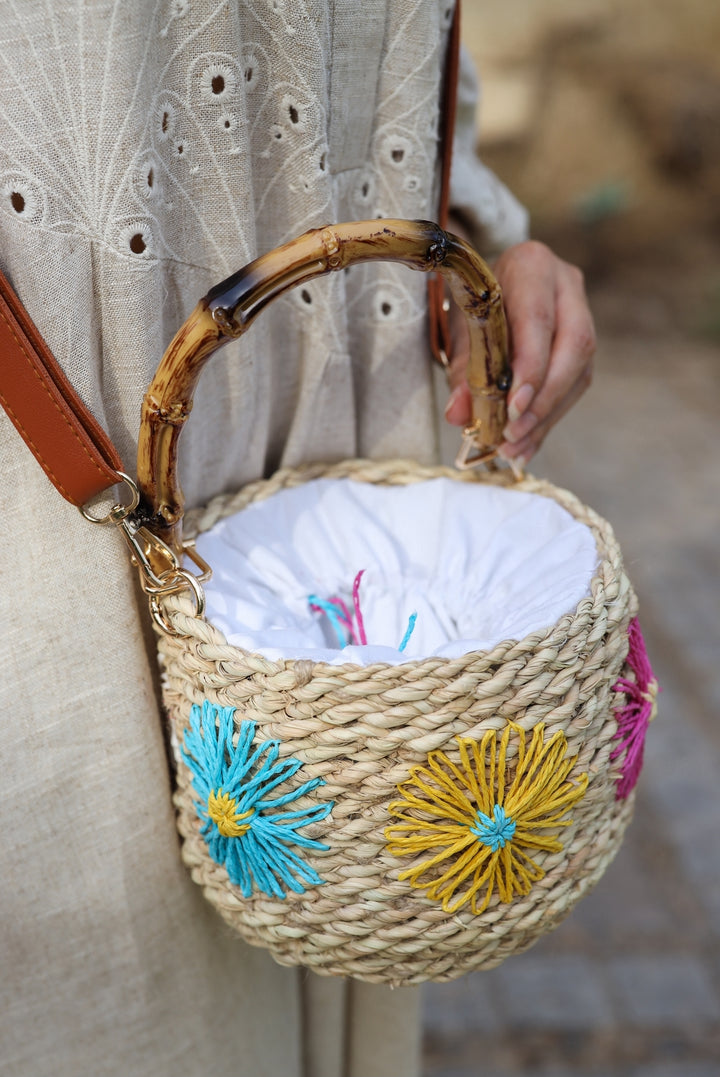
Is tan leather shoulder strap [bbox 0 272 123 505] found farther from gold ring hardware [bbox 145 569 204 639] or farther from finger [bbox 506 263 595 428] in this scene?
finger [bbox 506 263 595 428]

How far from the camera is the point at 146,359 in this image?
56 centimetres

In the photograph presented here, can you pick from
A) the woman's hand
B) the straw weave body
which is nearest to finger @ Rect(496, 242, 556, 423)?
the woman's hand

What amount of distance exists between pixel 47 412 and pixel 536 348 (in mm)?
348

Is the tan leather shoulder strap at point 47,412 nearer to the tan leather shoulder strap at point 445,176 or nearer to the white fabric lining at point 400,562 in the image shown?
the white fabric lining at point 400,562

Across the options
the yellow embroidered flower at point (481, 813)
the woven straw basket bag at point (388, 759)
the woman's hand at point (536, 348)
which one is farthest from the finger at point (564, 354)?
the yellow embroidered flower at point (481, 813)

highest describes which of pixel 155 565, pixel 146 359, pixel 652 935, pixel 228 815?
pixel 146 359

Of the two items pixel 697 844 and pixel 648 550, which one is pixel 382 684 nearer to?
pixel 697 844

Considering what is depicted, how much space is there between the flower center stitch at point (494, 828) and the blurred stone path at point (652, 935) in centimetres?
24

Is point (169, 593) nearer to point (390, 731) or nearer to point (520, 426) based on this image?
point (390, 731)

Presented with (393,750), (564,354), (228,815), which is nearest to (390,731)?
(393,750)

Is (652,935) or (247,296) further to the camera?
(652,935)

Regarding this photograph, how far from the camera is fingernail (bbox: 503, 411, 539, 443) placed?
2.29 ft

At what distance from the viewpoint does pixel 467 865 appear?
529 mm

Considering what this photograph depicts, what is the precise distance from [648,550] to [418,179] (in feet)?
5.50
